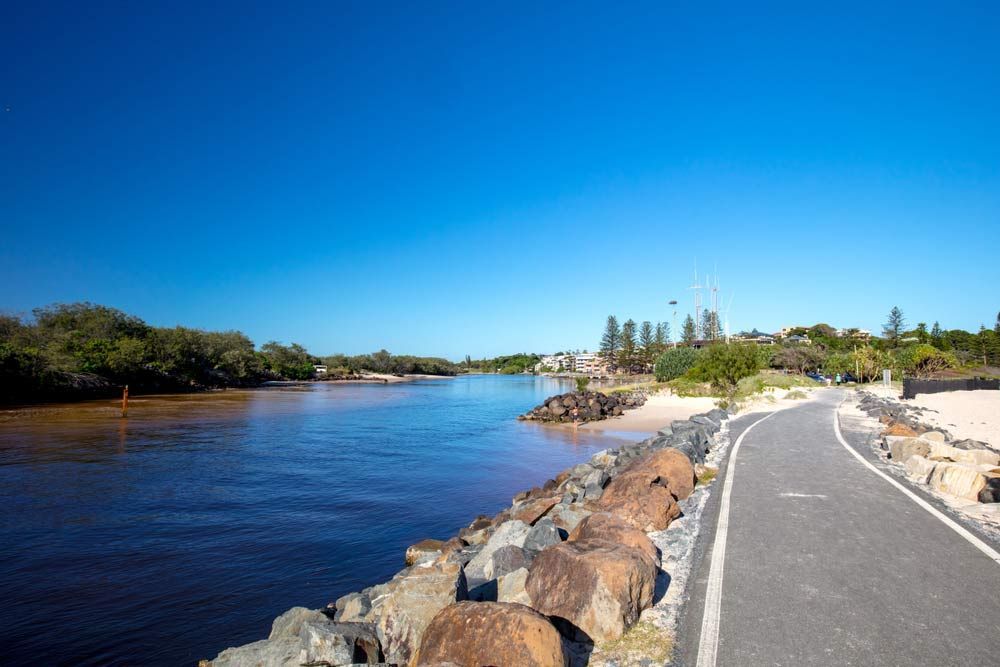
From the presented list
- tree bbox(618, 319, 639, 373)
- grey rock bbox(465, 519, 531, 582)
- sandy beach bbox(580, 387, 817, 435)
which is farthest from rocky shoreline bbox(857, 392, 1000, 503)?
tree bbox(618, 319, 639, 373)

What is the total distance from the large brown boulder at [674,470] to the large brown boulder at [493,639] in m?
5.88

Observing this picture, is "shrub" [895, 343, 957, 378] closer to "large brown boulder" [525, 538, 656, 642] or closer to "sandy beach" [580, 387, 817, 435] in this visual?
"sandy beach" [580, 387, 817, 435]

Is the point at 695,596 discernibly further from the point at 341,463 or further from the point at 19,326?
the point at 19,326

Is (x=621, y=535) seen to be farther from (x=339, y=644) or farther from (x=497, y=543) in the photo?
(x=339, y=644)

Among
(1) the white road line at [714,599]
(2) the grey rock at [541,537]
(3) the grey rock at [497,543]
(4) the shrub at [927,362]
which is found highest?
(4) the shrub at [927,362]

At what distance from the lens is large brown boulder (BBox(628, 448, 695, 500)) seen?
30.6ft

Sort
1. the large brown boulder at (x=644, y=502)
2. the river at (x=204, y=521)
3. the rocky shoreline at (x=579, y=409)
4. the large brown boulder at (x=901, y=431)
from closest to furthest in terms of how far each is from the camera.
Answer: the large brown boulder at (x=644, y=502)
the river at (x=204, y=521)
the large brown boulder at (x=901, y=431)
the rocky shoreline at (x=579, y=409)

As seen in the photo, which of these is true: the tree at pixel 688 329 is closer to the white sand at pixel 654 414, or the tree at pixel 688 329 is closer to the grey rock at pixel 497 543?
the white sand at pixel 654 414

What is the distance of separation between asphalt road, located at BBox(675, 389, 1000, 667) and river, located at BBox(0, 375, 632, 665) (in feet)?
20.4

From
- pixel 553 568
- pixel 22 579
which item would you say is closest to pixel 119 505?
pixel 22 579

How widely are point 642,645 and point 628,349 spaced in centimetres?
12219

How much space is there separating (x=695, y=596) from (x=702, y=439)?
33.8 ft

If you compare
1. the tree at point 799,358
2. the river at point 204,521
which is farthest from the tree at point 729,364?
the tree at point 799,358

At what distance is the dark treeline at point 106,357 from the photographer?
151 ft
